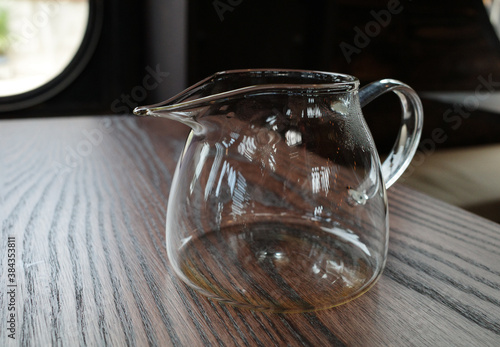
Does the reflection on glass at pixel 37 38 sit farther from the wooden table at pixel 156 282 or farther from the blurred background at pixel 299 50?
the wooden table at pixel 156 282

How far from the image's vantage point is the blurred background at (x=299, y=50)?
4.98ft

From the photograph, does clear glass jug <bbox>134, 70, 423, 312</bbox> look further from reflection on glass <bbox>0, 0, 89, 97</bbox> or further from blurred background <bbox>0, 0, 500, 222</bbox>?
reflection on glass <bbox>0, 0, 89, 97</bbox>

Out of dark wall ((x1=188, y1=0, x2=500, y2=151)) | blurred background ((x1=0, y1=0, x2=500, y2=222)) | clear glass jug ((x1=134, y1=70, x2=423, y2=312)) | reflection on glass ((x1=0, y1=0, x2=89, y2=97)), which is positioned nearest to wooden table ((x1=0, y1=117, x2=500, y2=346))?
clear glass jug ((x1=134, y1=70, x2=423, y2=312))

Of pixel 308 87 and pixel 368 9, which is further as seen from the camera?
pixel 368 9

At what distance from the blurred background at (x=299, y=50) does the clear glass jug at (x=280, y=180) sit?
1047 mm

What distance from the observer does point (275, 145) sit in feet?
1.03

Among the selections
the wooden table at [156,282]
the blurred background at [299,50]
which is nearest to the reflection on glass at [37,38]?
the blurred background at [299,50]

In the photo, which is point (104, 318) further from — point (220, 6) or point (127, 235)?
point (220, 6)

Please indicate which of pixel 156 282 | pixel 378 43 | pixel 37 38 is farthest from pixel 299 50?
pixel 156 282

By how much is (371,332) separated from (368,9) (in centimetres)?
152

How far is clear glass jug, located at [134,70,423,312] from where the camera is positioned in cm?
29

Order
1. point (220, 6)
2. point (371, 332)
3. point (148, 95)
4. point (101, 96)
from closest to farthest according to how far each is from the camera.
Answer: point (371, 332) → point (220, 6) → point (101, 96) → point (148, 95)

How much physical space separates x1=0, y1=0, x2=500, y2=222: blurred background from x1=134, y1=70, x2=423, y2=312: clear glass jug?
105 cm

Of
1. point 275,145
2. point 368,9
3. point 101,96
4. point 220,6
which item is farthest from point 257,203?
point 101,96
